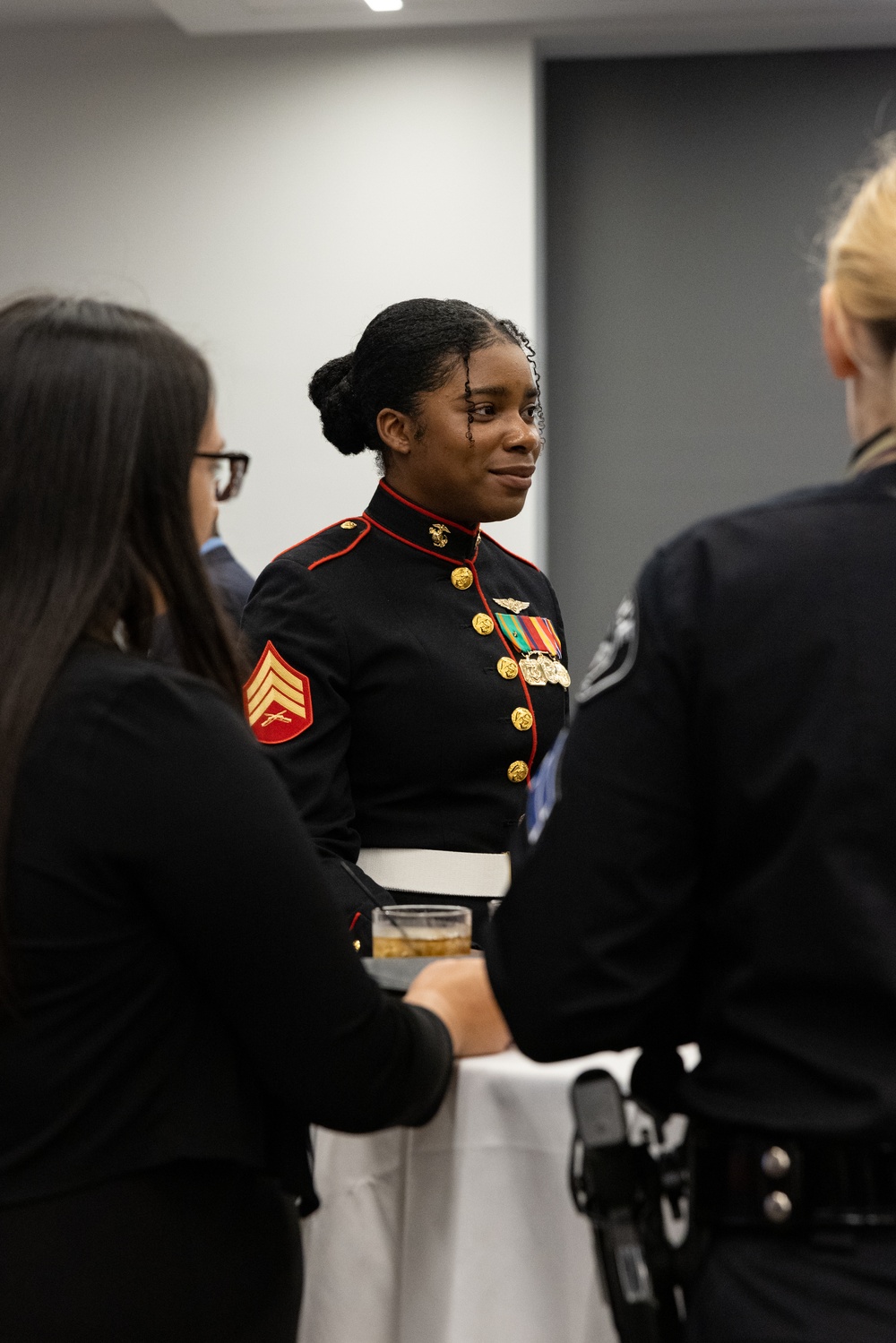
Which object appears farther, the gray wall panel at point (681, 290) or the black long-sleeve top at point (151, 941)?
the gray wall panel at point (681, 290)

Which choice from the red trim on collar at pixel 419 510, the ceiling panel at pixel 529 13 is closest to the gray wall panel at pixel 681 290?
the ceiling panel at pixel 529 13

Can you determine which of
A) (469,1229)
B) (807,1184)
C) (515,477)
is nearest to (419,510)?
(515,477)

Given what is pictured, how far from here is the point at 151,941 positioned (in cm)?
97

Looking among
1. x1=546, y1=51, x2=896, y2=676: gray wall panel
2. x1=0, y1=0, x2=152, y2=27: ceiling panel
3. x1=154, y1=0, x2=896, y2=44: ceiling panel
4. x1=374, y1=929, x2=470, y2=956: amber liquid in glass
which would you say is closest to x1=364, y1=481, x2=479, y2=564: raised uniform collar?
x1=374, y1=929, x2=470, y2=956: amber liquid in glass

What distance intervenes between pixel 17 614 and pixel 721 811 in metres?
0.50

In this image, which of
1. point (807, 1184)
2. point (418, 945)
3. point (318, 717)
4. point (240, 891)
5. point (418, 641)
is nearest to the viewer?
point (807, 1184)

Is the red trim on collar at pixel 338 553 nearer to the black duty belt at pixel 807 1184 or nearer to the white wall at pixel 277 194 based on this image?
the black duty belt at pixel 807 1184

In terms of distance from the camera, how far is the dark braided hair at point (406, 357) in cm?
203

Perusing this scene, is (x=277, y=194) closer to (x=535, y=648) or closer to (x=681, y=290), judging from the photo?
(x=681, y=290)

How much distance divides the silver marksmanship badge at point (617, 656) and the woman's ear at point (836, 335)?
21cm

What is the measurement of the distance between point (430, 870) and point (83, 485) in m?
0.94

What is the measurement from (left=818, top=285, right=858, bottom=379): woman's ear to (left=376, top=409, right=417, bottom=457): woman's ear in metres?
1.14

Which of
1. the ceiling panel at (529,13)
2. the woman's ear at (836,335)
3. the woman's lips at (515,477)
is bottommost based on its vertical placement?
the woman's lips at (515,477)

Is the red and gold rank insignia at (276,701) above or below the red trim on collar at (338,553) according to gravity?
below
